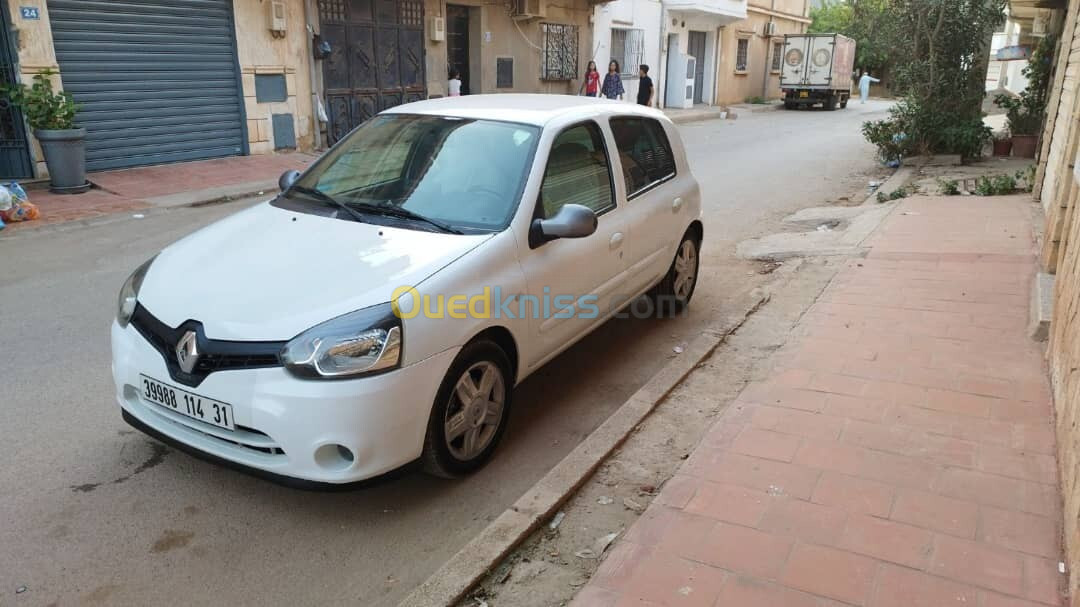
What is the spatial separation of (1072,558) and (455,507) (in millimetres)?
2338

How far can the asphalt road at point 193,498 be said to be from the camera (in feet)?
9.53

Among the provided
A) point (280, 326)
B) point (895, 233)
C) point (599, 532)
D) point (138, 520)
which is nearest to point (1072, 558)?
point (599, 532)

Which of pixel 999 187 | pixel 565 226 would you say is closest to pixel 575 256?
pixel 565 226

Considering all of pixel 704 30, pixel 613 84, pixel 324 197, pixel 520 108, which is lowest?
pixel 324 197

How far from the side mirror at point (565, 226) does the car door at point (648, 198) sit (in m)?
0.94

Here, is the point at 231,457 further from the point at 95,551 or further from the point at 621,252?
the point at 621,252

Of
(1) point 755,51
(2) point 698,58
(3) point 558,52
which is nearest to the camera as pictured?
(3) point 558,52

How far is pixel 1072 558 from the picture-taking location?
273 centimetres

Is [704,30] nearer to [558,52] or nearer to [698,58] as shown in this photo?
[698,58]

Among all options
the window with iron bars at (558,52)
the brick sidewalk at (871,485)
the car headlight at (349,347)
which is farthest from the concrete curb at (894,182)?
the window with iron bars at (558,52)

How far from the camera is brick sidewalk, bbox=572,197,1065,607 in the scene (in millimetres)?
2748

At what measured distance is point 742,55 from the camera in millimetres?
32938

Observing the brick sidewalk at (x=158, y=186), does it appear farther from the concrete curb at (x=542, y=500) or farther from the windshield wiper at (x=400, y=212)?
the concrete curb at (x=542, y=500)

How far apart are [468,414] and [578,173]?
158 cm
